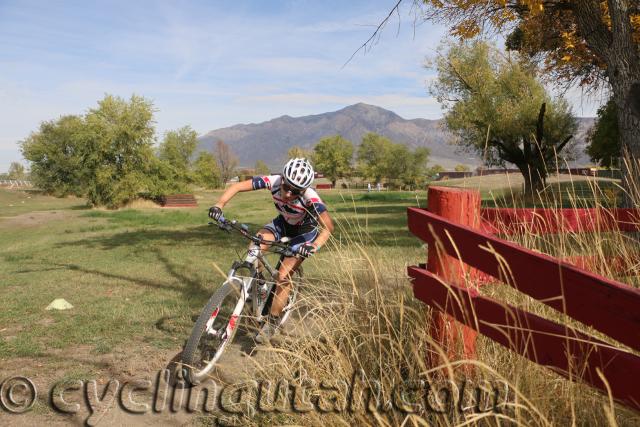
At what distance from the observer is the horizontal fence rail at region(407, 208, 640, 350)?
151 centimetres

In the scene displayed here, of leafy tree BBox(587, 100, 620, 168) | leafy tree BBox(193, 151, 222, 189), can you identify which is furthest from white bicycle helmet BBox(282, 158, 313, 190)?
leafy tree BBox(193, 151, 222, 189)

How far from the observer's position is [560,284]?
5.58ft

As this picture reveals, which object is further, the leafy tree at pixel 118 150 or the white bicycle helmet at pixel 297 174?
the leafy tree at pixel 118 150

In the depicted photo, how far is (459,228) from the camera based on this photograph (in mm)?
2277

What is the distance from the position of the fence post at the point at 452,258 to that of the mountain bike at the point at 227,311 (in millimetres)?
1287

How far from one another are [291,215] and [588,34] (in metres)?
6.99

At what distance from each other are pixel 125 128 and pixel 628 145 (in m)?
37.9

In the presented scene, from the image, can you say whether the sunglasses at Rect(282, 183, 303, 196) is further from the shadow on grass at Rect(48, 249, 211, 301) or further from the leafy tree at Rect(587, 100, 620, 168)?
the leafy tree at Rect(587, 100, 620, 168)

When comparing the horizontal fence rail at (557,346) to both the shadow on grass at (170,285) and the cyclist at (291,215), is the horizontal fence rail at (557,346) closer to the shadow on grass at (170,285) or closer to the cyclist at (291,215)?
the cyclist at (291,215)

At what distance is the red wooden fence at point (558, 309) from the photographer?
1549 millimetres

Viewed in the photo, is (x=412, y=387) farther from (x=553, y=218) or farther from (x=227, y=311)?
(x=227, y=311)

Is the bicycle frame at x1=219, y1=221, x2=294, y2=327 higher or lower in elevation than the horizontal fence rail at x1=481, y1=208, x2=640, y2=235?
lower

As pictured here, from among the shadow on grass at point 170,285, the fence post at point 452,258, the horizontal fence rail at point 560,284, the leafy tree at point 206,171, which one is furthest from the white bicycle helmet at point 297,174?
the leafy tree at point 206,171

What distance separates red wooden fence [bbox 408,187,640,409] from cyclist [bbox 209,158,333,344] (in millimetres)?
2201
